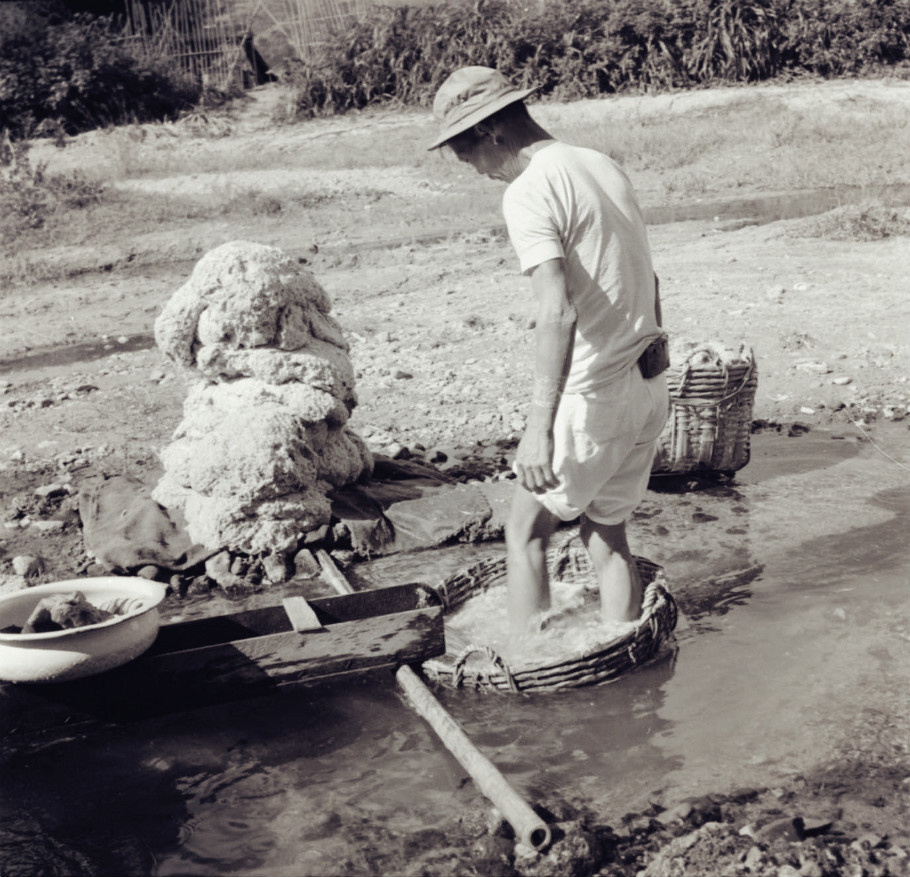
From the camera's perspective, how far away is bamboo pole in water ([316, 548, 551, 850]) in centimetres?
321

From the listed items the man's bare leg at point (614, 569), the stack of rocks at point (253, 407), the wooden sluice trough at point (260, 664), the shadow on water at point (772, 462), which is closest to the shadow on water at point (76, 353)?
the stack of rocks at point (253, 407)

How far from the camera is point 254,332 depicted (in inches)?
218

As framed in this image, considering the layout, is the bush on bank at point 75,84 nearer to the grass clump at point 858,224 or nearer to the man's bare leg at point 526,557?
the grass clump at point 858,224

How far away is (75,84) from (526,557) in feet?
58.0

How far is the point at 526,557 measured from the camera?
14.0 feet

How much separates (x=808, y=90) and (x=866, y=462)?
42.7 feet

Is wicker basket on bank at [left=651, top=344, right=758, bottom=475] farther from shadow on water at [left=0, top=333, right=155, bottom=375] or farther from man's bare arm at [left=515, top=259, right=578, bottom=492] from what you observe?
shadow on water at [left=0, top=333, right=155, bottom=375]

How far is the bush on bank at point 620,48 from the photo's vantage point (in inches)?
741

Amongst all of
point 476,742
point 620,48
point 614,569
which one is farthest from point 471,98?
point 620,48

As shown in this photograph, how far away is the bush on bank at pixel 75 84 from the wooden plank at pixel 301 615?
16505 mm

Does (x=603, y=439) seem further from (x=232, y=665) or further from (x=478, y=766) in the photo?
(x=232, y=665)

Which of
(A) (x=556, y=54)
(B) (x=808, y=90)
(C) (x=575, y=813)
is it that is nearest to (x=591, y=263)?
(C) (x=575, y=813)

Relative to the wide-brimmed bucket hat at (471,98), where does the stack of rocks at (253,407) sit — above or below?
below

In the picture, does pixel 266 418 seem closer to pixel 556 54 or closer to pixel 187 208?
pixel 187 208
